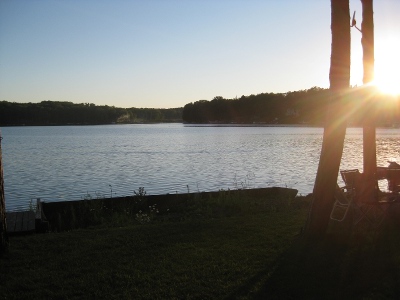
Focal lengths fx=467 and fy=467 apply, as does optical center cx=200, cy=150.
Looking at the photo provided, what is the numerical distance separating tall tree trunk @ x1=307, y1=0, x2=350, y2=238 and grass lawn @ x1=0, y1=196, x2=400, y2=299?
16.8 inches

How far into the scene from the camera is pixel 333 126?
6855 millimetres

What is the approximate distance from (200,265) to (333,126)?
2.86 m

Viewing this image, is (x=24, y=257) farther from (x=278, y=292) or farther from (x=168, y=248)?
(x=278, y=292)

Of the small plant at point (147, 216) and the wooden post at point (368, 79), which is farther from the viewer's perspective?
the small plant at point (147, 216)

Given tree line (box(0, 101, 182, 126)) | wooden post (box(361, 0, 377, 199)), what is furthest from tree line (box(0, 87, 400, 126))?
wooden post (box(361, 0, 377, 199))

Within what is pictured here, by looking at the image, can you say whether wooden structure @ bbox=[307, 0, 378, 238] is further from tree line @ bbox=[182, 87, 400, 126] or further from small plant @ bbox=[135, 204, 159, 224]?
tree line @ bbox=[182, 87, 400, 126]

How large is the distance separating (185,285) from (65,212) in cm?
688

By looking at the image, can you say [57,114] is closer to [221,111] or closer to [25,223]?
[221,111]

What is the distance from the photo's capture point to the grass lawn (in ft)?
16.2

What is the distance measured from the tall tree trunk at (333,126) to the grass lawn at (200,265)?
16.8 inches

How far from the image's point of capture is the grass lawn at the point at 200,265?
4.93 metres

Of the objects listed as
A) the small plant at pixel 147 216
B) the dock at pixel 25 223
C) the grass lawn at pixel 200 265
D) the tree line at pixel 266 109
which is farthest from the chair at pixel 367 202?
the tree line at pixel 266 109

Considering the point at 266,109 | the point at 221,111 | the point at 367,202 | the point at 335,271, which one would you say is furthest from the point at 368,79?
A: the point at 221,111

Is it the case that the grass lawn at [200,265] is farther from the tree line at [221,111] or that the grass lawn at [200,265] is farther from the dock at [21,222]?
the tree line at [221,111]
